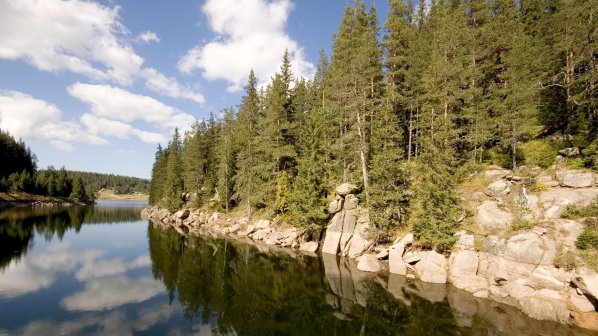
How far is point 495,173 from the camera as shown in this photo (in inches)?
1159

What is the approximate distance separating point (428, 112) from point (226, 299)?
2629 centimetres

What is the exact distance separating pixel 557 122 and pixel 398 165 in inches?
729

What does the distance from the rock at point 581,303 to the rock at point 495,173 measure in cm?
1347

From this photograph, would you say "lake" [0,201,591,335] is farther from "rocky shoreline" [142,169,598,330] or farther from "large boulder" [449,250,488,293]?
"rocky shoreline" [142,169,598,330]

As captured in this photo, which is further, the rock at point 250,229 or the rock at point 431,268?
the rock at point 250,229

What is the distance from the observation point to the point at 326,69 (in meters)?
61.6

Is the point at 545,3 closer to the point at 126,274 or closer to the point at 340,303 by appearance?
the point at 340,303

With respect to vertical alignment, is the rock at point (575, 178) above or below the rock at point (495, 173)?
below

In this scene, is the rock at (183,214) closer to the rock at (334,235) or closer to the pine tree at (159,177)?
the pine tree at (159,177)

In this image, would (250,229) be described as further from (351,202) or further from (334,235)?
(351,202)

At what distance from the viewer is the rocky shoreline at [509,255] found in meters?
17.5

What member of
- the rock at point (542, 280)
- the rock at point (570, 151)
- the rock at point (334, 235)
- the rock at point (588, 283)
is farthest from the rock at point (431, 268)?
the rock at point (570, 151)

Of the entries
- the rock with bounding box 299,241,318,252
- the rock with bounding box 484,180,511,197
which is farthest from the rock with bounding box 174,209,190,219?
the rock with bounding box 484,180,511,197

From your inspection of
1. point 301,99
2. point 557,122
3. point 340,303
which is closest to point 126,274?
point 340,303
